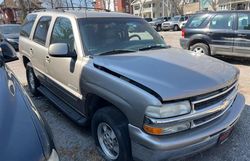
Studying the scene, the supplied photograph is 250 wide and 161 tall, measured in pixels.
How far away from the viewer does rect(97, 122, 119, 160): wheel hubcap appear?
2.99m

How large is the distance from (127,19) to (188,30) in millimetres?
5612

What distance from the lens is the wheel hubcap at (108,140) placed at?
9.80 ft

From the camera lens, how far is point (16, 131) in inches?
70.9

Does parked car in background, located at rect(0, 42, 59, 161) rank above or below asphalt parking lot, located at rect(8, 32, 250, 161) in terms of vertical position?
above

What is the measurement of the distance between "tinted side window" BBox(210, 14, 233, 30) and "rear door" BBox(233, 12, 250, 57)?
275mm

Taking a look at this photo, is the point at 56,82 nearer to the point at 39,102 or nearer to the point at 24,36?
the point at 39,102

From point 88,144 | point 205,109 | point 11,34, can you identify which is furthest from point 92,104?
point 11,34

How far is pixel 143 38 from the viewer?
4016 mm

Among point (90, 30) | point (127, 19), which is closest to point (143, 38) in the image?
point (127, 19)

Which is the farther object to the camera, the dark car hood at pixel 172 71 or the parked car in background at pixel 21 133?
the dark car hood at pixel 172 71

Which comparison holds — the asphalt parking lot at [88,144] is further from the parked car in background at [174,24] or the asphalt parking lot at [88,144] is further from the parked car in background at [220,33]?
the parked car in background at [174,24]

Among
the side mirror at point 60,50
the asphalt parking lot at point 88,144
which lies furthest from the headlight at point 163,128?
the side mirror at point 60,50

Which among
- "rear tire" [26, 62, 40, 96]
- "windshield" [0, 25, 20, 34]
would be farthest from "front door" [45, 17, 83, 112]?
"windshield" [0, 25, 20, 34]

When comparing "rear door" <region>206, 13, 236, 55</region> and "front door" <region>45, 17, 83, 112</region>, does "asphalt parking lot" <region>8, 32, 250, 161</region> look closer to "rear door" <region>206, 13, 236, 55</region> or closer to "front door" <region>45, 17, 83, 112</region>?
"front door" <region>45, 17, 83, 112</region>
